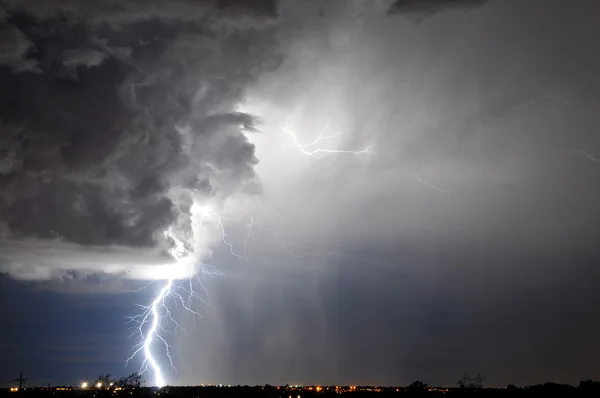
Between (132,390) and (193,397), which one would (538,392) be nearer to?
(193,397)

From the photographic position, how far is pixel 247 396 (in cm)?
10038

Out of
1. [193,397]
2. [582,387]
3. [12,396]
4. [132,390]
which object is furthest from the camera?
[132,390]

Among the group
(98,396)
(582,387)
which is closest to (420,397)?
(582,387)

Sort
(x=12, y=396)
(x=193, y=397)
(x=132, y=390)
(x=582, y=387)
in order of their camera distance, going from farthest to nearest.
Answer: (x=132, y=390) → (x=193, y=397) → (x=12, y=396) → (x=582, y=387)

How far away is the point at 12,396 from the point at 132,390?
22.5 meters

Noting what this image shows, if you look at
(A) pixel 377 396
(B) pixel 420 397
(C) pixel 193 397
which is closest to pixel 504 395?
(B) pixel 420 397

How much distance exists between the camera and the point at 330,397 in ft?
308

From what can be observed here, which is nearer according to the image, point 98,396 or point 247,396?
point 98,396

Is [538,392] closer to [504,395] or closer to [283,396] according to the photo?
[504,395]

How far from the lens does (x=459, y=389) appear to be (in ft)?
373

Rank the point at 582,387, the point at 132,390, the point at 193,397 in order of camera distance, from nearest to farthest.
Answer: the point at 582,387
the point at 193,397
the point at 132,390

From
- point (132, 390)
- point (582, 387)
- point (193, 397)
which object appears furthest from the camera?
point (132, 390)

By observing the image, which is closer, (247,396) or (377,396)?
(377,396)

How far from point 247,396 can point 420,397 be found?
1044 inches
